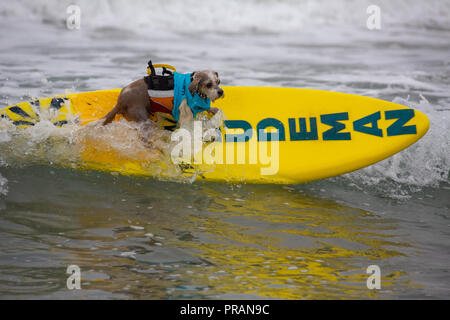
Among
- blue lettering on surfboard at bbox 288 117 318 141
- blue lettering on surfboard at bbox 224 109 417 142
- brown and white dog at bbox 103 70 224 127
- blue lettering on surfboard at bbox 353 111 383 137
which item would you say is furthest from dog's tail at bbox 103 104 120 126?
blue lettering on surfboard at bbox 353 111 383 137

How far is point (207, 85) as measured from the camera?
4.73 meters

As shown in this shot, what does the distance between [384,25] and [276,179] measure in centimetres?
1408

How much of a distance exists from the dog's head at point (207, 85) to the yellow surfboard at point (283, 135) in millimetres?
721

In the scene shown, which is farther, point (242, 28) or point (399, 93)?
point (242, 28)

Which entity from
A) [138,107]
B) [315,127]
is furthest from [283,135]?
[138,107]

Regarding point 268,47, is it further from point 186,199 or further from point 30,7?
point 186,199

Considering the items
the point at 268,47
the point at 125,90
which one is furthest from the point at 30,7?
the point at 125,90

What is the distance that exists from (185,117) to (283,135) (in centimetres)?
113

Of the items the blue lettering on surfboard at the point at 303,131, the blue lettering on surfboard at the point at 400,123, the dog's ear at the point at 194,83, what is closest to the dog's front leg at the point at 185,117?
the dog's ear at the point at 194,83

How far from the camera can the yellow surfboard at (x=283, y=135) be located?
5.30 meters

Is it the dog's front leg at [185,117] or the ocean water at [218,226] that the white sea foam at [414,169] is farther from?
the dog's front leg at [185,117]

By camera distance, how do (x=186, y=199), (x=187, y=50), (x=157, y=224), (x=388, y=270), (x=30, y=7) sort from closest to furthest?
(x=388, y=270), (x=157, y=224), (x=186, y=199), (x=187, y=50), (x=30, y=7)

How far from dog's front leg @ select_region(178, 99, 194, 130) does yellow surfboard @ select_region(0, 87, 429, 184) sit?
0.38 metres
